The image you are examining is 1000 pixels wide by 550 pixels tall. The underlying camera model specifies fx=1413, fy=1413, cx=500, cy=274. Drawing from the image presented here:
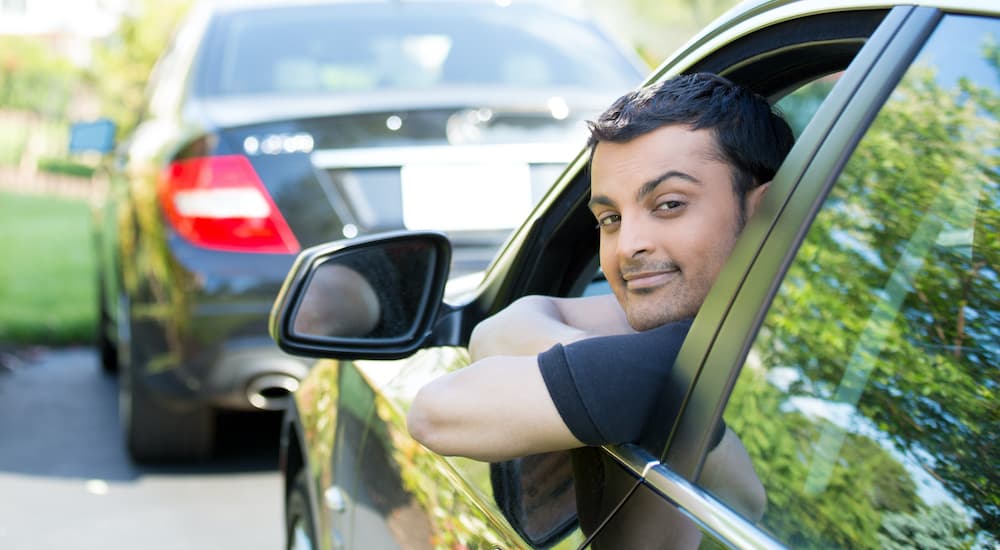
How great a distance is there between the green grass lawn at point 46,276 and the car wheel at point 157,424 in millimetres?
3620

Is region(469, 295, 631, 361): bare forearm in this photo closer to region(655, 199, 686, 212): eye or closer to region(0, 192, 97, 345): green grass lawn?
region(655, 199, 686, 212): eye

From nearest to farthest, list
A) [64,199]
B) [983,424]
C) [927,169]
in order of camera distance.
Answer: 1. [983,424]
2. [927,169]
3. [64,199]

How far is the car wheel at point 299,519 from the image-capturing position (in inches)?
117

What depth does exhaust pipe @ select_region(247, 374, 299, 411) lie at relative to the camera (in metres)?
4.84

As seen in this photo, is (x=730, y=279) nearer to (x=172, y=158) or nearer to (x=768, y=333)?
(x=768, y=333)

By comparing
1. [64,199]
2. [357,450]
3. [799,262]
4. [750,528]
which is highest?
[799,262]

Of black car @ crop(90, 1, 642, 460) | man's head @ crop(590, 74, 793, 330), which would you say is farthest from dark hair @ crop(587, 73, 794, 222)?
black car @ crop(90, 1, 642, 460)

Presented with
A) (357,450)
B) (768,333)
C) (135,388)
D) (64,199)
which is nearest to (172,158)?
(135,388)

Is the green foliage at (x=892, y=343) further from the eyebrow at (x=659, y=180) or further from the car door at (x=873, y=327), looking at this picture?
the eyebrow at (x=659, y=180)

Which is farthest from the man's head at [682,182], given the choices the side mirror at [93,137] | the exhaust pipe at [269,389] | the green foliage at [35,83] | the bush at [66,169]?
the green foliage at [35,83]

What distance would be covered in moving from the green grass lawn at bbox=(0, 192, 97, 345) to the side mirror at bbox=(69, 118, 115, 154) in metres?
1.68

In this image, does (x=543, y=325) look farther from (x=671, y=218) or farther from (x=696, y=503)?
(x=696, y=503)

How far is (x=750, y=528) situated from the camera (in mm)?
1375

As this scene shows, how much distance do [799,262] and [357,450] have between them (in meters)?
1.28
